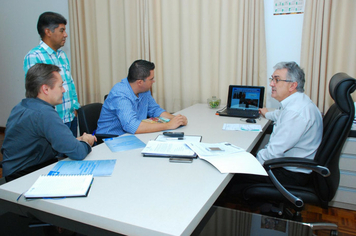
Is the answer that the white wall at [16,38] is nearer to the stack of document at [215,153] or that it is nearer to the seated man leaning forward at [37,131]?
the seated man leaning forward at [37,131]

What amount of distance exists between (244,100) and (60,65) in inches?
70.1

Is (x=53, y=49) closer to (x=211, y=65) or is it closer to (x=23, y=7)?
(x=211, y=65)

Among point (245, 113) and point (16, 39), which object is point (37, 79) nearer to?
point (245, 113)

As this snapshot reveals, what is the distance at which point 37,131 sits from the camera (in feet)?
4.61

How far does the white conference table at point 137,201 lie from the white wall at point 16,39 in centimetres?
329

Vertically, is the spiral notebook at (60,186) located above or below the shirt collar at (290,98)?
below

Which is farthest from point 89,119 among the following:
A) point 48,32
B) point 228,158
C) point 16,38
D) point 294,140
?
point 16,38

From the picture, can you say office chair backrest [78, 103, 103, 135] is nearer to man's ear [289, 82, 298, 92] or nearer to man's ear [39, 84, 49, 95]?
man's ear [39, 84, 49, 95]

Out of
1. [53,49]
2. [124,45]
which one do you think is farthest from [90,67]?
[53,49]

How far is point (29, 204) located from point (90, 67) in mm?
2995

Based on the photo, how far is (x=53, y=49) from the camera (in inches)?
95.0

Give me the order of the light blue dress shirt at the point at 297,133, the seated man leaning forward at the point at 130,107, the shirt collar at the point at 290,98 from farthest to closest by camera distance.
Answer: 1. the seated man leaning forward at the point at 130,107
2. the shirt collar at the point at 290,98
3. the light blue dress shirt at the point at 297,133

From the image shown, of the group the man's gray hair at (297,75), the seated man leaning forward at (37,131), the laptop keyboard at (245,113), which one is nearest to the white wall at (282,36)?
the laptop keyboard at (245,113)

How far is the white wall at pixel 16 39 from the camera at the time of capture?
13.1 ft
